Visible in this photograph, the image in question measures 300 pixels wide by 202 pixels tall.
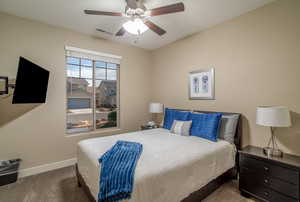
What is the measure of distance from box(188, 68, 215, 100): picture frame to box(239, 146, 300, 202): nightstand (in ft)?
4.27

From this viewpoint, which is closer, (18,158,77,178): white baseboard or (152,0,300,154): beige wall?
(152,0,300,154): beige wall

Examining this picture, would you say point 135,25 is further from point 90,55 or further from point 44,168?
point 44,168

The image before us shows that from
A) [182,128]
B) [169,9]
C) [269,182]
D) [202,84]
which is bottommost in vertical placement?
[269,182]

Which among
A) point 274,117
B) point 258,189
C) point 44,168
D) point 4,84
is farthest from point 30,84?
point 258,189

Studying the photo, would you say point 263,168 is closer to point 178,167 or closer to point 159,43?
point 178,167

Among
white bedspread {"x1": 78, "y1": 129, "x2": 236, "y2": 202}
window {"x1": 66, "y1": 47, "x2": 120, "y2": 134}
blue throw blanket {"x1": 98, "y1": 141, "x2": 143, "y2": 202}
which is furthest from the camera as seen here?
window {"x1": 66, "y1": 47, "x2": 120, "y2": 134}

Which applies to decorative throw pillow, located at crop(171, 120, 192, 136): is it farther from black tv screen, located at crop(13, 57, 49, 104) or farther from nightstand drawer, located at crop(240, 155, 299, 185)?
black tv screen, located at crop(13, 57, 49, 104)

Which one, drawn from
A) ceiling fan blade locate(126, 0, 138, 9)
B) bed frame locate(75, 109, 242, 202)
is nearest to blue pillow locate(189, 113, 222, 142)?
bed frame locate(75, 109, 242, 202)

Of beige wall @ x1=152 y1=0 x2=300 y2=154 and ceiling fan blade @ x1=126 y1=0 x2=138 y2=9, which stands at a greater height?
ceiling fan blade @ x1=126 y1=0 x2=138 y2=9

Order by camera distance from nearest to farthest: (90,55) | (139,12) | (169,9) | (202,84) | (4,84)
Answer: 1. (169,9)
2. (139,12)
3. (4,84)
4. (202,84)
5. (90,55)

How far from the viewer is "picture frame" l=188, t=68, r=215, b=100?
2.94m

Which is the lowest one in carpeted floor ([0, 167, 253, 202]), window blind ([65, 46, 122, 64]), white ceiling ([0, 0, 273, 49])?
carpeted floor ([0, 167, 253, 202])

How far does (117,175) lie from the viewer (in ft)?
4.34

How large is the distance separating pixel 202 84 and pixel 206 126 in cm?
103
